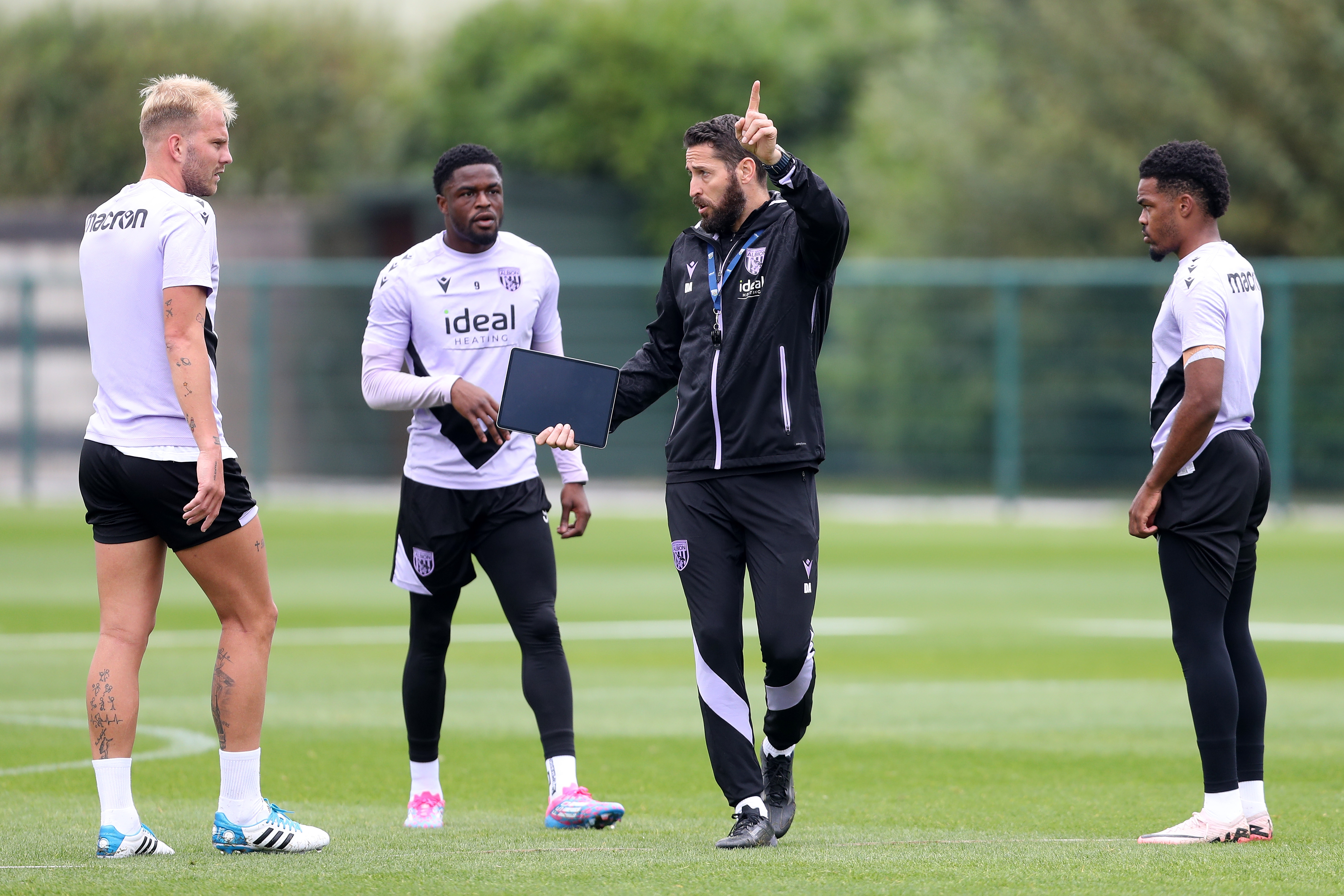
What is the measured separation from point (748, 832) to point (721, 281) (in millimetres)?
1785

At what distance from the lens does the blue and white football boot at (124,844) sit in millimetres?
5492

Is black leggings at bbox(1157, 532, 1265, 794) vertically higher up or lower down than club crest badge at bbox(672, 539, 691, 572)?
lower down

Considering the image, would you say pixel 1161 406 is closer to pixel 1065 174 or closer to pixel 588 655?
pixel 588 655

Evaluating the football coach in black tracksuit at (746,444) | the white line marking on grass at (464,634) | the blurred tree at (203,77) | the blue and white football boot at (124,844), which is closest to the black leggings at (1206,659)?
the football coach in black tracksuit at (746,444)

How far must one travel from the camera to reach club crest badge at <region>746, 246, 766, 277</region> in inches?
231

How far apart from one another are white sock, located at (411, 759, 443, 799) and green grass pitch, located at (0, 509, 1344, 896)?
149mm

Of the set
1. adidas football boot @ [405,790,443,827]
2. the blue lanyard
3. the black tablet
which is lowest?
adidas football boot @ [405,790,443,827]

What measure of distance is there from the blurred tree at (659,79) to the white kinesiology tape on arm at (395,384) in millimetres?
31784

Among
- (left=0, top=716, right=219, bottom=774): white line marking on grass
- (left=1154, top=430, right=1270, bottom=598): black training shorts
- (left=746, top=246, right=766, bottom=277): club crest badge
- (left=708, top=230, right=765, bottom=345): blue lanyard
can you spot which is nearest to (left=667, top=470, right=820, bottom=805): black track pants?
(left=708, top=230, right=765, bottom=345): blue lanyard

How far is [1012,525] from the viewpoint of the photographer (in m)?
22.5

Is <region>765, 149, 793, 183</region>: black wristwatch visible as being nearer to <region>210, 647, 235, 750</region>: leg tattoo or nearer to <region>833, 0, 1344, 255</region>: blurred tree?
<region>210, 647, 235, 750</region>: leg tattoo

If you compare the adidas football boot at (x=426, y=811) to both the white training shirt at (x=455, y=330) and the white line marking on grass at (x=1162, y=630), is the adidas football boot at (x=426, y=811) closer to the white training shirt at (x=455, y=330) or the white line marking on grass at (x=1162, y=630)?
the white training shirt at (x=455, y=330)

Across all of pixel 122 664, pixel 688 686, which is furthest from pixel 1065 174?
pixel 122 664

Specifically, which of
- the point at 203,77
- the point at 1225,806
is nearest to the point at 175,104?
the point at 1225,806
